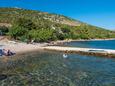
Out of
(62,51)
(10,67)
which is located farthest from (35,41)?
(10,67)

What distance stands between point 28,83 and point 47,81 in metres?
3.06

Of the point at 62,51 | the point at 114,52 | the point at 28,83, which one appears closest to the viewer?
the point at 28,83

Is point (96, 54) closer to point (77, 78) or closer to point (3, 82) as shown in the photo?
point (77, 78)

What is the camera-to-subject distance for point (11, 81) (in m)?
37.5

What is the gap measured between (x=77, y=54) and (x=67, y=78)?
32.1 m

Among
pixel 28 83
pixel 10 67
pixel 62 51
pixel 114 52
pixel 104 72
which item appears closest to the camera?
pixel 28 83

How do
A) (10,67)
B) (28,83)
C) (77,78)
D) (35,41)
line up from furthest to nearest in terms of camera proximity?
(35,41)
(10,67)
(77,78)
(28,83)

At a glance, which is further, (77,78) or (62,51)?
(62,51)

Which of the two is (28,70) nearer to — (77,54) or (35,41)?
(77,54)

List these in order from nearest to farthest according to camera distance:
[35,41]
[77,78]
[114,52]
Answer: [77,78] → [114,52] → [35,41]

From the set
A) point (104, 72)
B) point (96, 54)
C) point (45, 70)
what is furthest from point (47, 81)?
point (96, 54)

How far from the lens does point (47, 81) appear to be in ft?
123

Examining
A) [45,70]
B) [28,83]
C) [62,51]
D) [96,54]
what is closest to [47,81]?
[28,83]

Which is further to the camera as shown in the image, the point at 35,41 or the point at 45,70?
the point at 35,41
